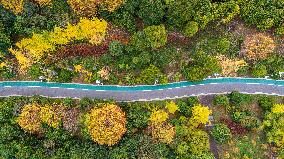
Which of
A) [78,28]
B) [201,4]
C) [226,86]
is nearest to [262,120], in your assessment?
[226,86]

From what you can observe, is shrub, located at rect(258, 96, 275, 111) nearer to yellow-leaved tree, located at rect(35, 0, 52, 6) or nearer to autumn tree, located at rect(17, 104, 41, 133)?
autumn tree, located at rect(17, 104, 41, 133)

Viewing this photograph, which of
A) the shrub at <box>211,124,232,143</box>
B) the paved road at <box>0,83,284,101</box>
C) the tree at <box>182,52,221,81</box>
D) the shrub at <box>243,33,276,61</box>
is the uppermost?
the shrub at <box>243,33,276,61</box>

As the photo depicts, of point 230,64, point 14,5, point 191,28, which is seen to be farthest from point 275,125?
point 14,5

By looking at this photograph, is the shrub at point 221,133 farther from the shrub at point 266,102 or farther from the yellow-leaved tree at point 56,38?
the yellow-leaved tree at point 56,38

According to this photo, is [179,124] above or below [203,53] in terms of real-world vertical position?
below

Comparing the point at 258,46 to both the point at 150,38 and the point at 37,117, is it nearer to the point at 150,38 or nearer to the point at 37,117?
the point at 150,38

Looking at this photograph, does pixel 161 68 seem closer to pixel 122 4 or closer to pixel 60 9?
pixel 122 4

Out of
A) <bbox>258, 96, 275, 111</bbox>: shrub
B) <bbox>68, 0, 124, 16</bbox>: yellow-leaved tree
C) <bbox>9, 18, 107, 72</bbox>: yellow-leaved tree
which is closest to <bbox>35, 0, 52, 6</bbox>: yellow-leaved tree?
<bbox>68, 0, 124, 16</bbox>: yellow-leaved tree

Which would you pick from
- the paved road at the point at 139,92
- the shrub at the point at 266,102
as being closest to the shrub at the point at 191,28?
the paved road at the point at 139,92
